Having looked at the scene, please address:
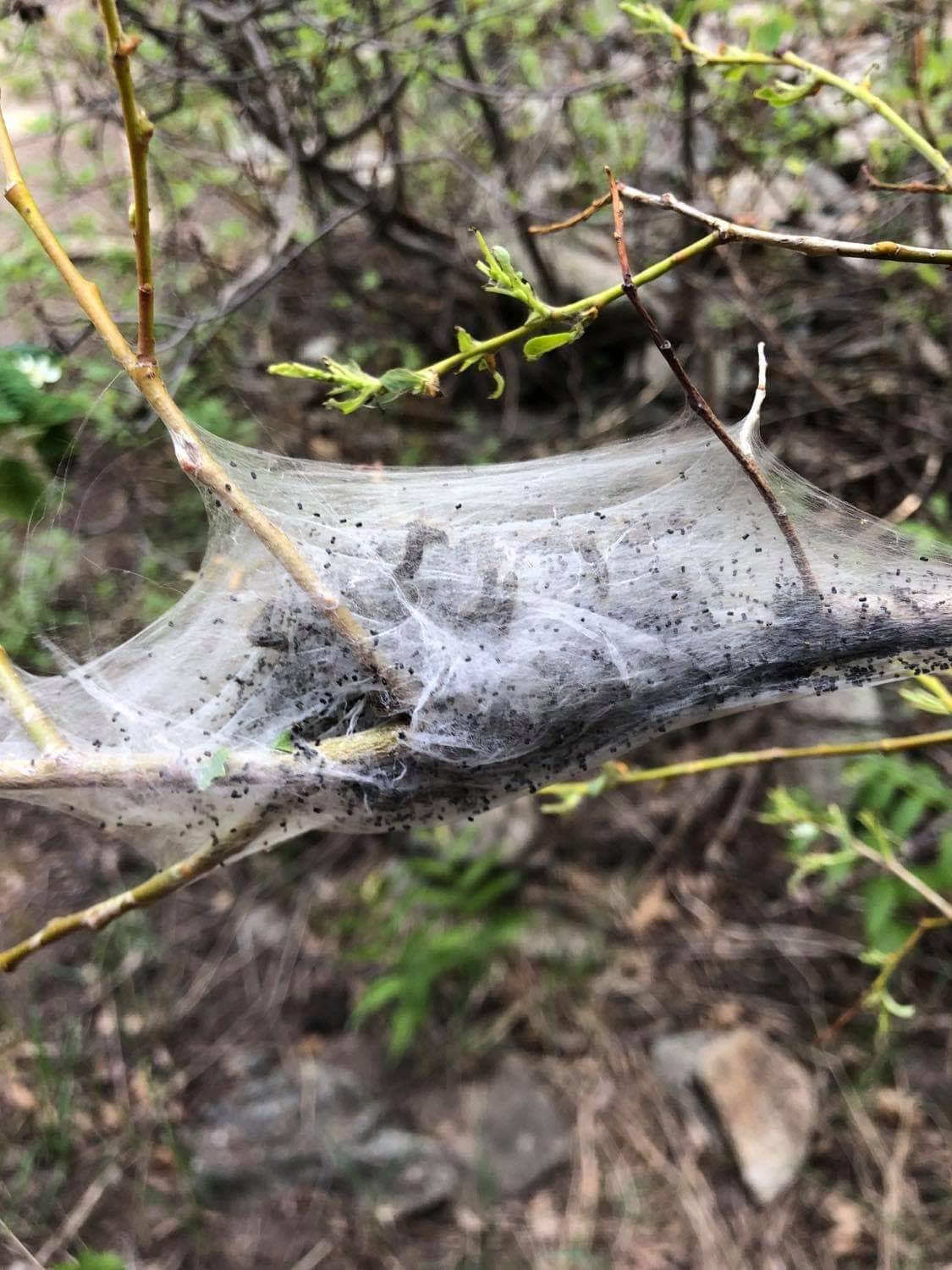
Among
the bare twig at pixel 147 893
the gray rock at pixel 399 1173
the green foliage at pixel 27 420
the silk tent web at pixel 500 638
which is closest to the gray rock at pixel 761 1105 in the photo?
the gray rock at pixel 399 1173

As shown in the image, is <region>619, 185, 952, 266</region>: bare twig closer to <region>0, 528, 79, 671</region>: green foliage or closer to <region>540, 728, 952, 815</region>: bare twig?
<region>540, 728, 952, 815</region>: bare twig

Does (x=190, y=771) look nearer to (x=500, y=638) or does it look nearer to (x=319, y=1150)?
(x=500, y=638)

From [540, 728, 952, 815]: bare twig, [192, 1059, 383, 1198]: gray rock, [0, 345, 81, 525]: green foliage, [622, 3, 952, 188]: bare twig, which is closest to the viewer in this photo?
[622, 3, 952, 188]: bare twig

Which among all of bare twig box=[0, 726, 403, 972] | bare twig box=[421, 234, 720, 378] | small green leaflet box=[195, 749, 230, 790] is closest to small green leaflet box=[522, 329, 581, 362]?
bare twig box=[421, 234, 720, 378]

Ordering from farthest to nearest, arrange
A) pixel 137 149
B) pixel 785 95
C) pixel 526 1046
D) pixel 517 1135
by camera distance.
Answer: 1. pixel 526 1046
2. pixel 517 1135
3. pixel 785 95
4. pixel 137 149

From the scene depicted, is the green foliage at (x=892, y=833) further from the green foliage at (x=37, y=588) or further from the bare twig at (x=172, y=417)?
the green foliage at (x=37, y=588)

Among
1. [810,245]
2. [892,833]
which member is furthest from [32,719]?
[892,833]
